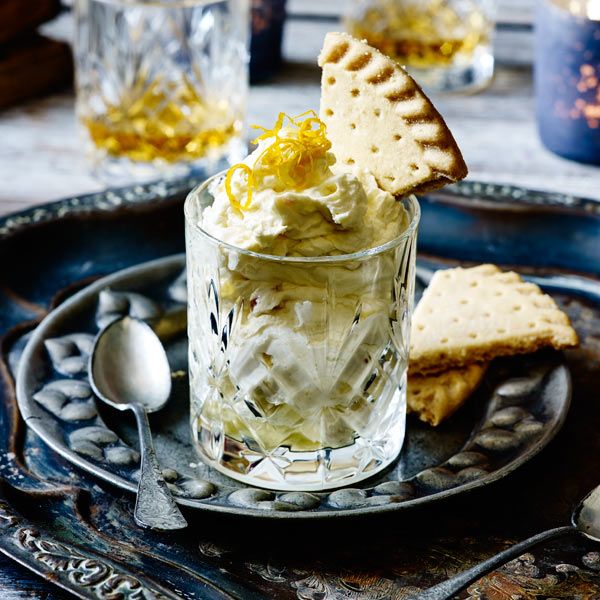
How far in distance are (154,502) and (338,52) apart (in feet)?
1.51

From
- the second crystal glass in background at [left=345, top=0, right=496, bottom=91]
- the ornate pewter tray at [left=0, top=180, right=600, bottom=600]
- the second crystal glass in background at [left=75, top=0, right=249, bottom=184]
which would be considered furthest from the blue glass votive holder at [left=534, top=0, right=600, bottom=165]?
the ornate pewter tray at [left=0, top=180, right=600, bottom=600]

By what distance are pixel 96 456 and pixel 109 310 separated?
284mm

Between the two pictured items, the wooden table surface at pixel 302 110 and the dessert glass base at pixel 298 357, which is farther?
the wooden table surface at pixel 302 110

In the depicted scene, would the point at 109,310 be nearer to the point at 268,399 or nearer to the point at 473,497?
the point at 268,399

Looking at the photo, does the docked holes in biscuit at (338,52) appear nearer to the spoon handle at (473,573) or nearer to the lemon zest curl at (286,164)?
the lemon zest curl at (286,164)

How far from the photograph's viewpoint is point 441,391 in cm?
108

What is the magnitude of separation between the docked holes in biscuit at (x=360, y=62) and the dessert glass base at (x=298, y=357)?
0.46 ft

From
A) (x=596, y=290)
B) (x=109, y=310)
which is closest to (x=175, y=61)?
(x=109, y=310)

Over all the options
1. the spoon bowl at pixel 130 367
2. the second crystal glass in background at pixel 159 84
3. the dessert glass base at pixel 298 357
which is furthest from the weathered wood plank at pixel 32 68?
the dessert glass base at pixel 298 357

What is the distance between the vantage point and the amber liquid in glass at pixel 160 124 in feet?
5.76

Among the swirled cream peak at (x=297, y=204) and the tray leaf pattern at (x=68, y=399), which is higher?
the swirled cream peak at (x=297, y=204)

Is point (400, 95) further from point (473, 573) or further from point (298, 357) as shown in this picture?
point (473, 573)

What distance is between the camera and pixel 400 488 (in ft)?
3.10

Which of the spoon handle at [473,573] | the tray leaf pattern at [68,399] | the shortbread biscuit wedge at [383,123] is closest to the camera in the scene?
the spoon handle at [473,573]
